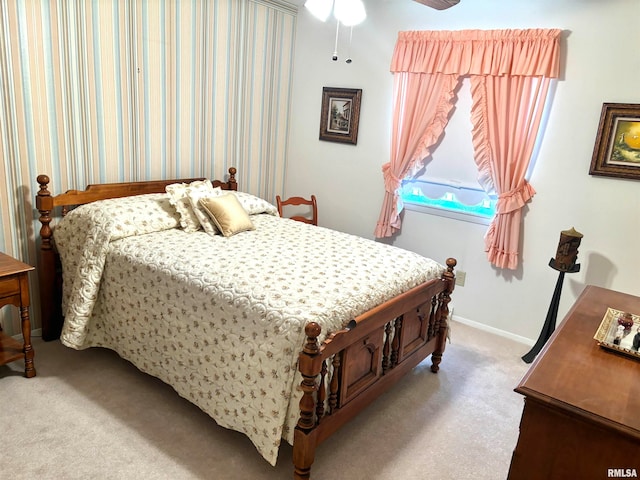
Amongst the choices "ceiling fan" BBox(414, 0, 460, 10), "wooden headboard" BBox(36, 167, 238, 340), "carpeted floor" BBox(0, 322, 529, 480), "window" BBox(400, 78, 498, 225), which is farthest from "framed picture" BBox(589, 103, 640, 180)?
"wooden headboard" BBox(36, 167, 238, 340)

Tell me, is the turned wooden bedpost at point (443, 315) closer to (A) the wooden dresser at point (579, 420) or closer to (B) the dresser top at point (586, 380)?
(B) the dresser top at point (586, 380)

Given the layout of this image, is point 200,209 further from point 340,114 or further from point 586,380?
point 586,380

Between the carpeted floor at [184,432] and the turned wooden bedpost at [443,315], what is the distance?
0.40ft

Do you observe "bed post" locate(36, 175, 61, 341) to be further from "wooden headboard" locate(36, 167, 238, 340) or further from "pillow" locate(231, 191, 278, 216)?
"pillow" locate(231, 191, 278, 216)

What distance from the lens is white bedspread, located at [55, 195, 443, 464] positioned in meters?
2.04

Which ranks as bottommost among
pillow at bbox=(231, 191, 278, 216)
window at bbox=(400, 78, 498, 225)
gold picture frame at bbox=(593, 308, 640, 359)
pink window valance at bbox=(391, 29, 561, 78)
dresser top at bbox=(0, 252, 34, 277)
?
dresser top at bbox=(0, 252, 34, 277)

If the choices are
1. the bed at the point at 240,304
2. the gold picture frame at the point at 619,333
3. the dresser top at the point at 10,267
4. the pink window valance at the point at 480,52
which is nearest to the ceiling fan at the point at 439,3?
the pink window valance at the point at 480,52

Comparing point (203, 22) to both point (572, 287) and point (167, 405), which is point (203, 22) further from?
point (572, 287)

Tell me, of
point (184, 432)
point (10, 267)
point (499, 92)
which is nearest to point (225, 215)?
point (10, 267)

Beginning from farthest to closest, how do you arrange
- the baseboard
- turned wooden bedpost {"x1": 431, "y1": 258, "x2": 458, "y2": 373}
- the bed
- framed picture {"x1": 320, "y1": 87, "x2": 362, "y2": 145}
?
framed picture {"x1": 320, "y1": 87, "x2": 362, "y2": 145}
the baseboard
turned wooden bedpost {"x1": 431, "y1": 258, "x2": 458, "y2": 373}
the bed

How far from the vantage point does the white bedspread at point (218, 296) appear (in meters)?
2.04

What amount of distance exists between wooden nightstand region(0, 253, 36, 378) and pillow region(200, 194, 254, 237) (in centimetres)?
107

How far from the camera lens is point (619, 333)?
1.77m

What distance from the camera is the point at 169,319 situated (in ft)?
8.06
